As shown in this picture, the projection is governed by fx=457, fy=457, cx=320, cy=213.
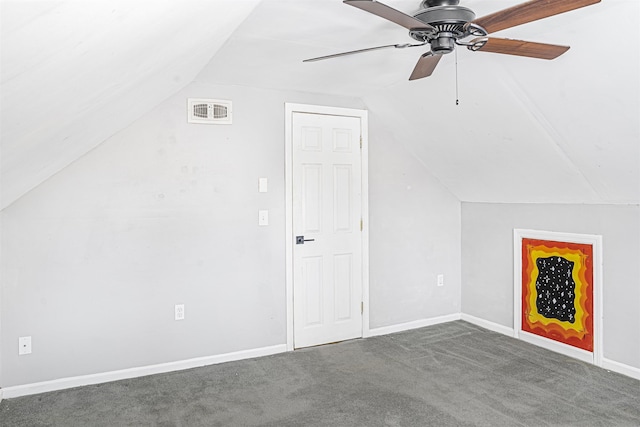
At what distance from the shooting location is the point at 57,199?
3199 millimetres

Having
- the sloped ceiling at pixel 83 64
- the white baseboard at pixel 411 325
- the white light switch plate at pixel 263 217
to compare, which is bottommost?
the white baseboard at pixel 411 325

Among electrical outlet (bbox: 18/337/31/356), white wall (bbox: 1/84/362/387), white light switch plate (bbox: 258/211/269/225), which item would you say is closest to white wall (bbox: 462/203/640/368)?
white wall (bbox: 1/84/362/387)

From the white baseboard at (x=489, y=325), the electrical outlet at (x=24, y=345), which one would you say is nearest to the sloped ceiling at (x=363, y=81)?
the electrical outlet at (x=24, y=345)

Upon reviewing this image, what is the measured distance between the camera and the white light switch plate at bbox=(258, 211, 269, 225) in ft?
12.6

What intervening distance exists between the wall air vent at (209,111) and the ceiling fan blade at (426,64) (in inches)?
63.6

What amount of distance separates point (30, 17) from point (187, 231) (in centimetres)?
274

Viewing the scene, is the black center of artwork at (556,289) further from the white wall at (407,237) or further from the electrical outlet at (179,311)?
the electrical outlet at (179,311)

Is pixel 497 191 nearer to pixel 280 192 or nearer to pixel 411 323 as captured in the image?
pixel 411 323

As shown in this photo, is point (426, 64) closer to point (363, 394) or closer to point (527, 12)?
point (527, 12)

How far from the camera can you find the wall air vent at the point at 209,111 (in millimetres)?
3594

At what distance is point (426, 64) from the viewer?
2.52 m

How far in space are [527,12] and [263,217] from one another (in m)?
2.54

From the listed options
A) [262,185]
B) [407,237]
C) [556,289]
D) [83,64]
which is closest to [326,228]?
[262,185]

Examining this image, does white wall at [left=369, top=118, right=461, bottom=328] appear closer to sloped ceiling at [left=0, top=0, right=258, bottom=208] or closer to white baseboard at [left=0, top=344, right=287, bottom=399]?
white baseboard at [left=0, top=344, right=287, bottom=399]
